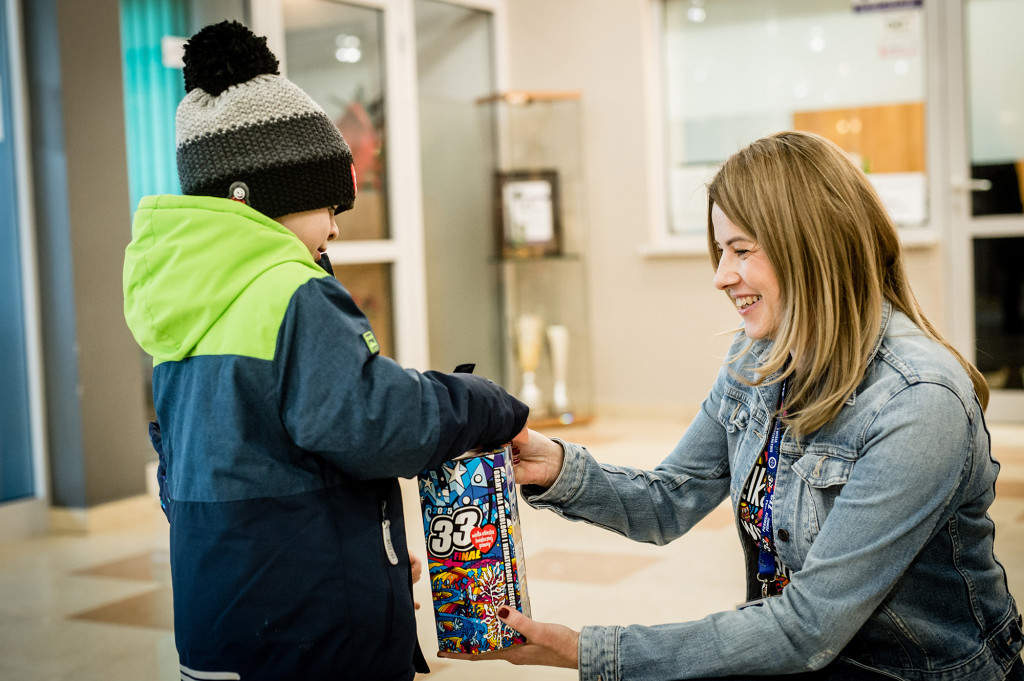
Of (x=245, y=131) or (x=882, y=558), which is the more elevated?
(x=245, y=131)

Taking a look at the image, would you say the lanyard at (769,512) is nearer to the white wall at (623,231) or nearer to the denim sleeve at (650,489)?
the denim sleeve at (650,489)

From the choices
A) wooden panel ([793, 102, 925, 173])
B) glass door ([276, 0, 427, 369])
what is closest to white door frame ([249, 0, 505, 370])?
glass door ([276, 0, 427, 369])

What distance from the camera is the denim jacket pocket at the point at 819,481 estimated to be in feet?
4.54

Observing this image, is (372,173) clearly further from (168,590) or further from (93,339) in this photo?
(168,590)

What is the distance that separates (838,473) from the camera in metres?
1.38

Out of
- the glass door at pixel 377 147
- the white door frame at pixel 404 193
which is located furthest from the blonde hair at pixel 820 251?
the white door frame at pixel 404 193

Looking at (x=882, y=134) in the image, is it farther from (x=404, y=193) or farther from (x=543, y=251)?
(x=404, y=193)

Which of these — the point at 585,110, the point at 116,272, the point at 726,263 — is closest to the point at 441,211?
the point at 585,110

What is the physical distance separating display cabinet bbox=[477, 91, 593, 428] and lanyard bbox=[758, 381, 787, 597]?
14.7ft

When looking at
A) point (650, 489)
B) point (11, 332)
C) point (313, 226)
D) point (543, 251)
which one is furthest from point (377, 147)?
point (313, 226)

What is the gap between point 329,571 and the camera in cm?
124

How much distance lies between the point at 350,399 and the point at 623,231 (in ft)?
17.4

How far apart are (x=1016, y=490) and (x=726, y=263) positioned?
10.1 ft

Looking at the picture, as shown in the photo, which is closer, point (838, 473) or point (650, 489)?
point (838, 473)
